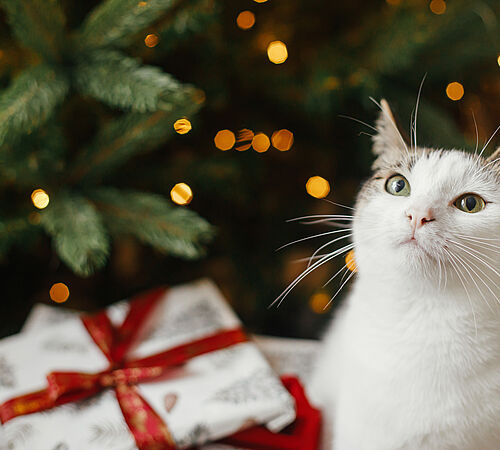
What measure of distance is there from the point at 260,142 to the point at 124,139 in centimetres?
35

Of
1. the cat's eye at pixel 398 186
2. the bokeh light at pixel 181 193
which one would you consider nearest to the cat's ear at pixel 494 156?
the cat's eye at pixel 398 186

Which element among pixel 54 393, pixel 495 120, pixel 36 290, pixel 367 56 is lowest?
pixel 36 290

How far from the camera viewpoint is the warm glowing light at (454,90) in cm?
109

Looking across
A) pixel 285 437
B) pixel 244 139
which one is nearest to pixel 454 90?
pixel 244 139

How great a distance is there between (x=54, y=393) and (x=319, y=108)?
2.34 feet

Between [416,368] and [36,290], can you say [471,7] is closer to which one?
[416,368]

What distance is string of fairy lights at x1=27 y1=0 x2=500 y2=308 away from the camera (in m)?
0.88

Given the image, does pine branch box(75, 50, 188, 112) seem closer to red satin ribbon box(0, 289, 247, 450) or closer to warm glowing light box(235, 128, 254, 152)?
warm glowing light box(235, 128, 254, 152)

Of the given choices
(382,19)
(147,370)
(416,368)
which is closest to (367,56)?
(382,19)

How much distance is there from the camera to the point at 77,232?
2.60 feet

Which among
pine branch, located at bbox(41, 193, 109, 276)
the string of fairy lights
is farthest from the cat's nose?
pine branch, located at bbox(41, 193, 109, 276)

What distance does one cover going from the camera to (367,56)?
3.29 ft

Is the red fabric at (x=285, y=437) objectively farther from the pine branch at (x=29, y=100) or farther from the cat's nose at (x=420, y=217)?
the pine branch at (x=29, y=100)

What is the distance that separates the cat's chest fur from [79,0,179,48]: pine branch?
20.9 inches
